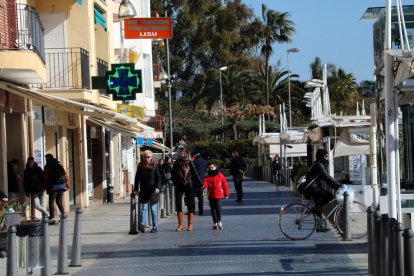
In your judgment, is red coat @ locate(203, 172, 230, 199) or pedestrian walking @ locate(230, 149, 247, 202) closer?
red coat @ locate(203, 172, 230, 199)

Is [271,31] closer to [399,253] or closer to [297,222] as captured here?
[297,222]

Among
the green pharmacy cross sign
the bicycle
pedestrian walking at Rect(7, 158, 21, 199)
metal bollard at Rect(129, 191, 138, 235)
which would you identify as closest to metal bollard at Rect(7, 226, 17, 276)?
the bicycle

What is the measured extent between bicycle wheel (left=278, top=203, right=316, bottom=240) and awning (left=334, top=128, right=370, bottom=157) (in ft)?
26.0

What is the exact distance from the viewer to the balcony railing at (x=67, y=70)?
28.9 metres

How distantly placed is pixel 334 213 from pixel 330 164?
28.6 ft

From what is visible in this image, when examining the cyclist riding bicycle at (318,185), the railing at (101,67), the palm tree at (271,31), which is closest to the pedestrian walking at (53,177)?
the cyclist riding bicycle at (318,185)

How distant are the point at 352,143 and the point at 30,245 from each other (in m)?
15.2

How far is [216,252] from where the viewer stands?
16500mm

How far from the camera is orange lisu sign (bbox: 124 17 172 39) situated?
2853 centimetres

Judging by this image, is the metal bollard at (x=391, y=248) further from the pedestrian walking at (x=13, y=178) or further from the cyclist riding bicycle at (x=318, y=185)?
the pedestrian walking at (x=13, y=178)

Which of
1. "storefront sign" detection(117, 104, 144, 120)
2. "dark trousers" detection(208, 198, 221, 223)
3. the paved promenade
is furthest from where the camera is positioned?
"storefront sign" detection(117, 104, 144, 120)

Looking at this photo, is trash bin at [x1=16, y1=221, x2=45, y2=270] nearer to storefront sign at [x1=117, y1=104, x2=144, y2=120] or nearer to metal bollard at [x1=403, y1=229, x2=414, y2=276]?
metal bollard at [x1=403, y1=229, x2=414, y2=276]

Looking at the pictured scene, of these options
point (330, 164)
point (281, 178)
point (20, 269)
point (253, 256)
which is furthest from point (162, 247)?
point (281, 178)

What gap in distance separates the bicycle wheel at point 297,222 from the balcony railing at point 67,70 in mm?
11758
